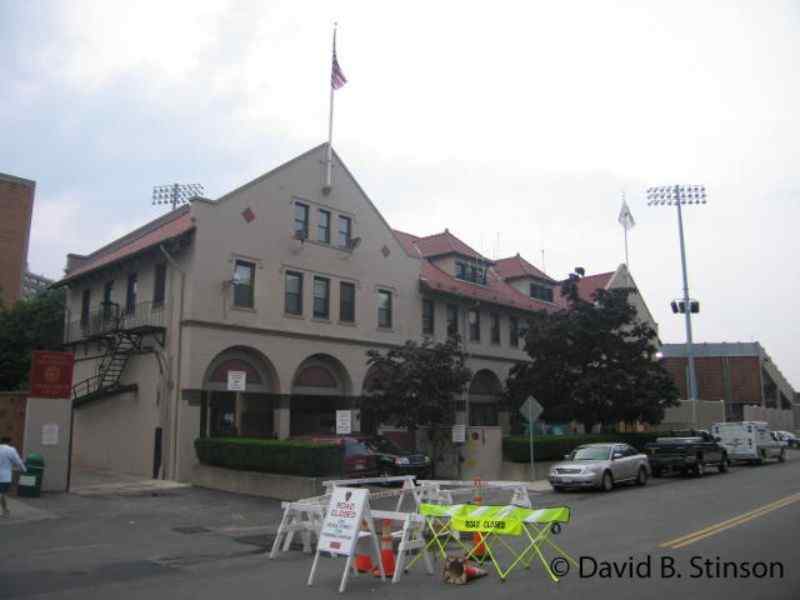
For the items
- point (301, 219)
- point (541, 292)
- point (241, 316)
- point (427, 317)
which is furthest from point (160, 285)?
point (541, 292)

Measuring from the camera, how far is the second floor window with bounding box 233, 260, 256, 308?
26841 millimetres

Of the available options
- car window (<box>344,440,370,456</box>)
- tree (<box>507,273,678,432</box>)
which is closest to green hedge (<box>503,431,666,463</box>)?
tree (<box>507,273,678,432</box>)

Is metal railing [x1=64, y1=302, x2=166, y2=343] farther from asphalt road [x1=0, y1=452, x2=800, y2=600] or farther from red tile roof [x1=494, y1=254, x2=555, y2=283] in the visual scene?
red tile roof [x1=494, y1=254, x2=555, y2=283]

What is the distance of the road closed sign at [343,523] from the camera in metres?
9.76

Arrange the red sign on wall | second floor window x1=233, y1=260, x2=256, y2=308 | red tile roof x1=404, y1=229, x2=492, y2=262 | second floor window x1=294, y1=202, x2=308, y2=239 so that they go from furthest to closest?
1. red tile roof x1=404, y1=229, x2=492, y2=262
2. second floor window x1=294, y1=202, x2=308, y2=239
3. second floor window x1=233, y1=260, x2=256, y2=308
4. the red sign on wall

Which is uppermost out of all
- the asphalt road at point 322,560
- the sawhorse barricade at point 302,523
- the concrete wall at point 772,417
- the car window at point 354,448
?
the concrete wall at point 772,417

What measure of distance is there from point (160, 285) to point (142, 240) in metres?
3.38

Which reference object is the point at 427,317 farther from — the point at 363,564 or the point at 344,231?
the point at 363,564

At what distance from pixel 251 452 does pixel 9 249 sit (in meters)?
36.0

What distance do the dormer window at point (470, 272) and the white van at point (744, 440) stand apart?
47.1ft

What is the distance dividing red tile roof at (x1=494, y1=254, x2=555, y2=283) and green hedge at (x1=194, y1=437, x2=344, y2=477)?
1005 inches

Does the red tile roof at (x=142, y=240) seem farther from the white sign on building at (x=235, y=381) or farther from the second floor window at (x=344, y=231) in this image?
the second floor window at (x=344, y=231)

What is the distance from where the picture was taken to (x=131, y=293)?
2886 cm

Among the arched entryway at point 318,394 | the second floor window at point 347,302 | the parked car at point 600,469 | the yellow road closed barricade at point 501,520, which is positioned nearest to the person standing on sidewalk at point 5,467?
the yellow road closed barricade at point 501,520
